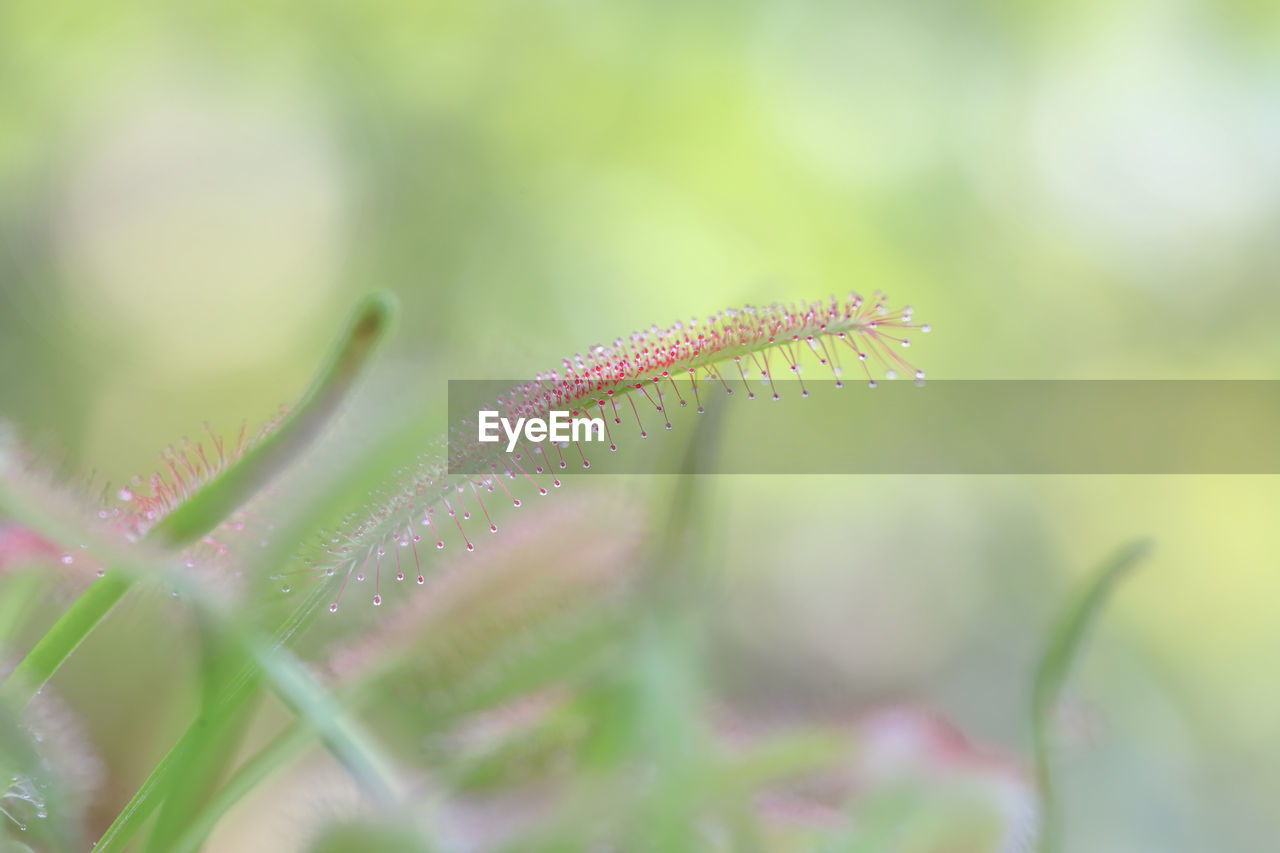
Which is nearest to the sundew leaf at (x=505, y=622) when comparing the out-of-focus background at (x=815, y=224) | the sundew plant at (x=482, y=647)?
the sundew plant at (x=482, y=647)

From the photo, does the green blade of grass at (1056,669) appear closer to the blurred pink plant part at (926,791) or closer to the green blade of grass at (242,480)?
the blurred pink plant part at (926,791)

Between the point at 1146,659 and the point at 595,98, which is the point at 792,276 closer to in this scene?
the point at 595,98

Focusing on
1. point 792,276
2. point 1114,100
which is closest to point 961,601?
point 792,276

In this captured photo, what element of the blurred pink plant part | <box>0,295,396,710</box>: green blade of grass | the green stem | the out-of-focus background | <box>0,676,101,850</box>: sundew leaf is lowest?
<box>0,676,101,850</box>: sundew leaf

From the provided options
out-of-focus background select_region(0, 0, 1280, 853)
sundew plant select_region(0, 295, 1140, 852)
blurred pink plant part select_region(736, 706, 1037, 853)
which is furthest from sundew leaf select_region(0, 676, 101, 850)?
out-of-focus background select_region(0, 0, 1280, 853)

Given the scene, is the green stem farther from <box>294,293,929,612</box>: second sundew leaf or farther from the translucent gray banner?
the translucent gray banner
